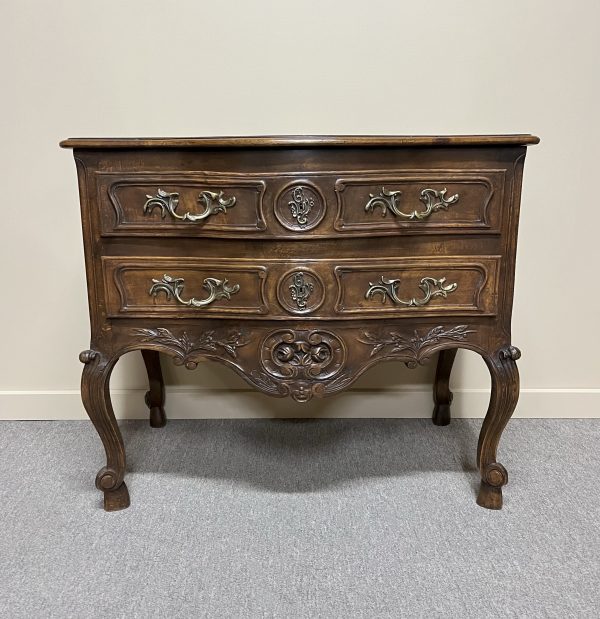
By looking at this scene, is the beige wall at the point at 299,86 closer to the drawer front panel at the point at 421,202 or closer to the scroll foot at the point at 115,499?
the drawer front panel at the point at 421,202

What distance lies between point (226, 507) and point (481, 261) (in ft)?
3.11

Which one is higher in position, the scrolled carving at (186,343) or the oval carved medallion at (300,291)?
the oval carved medallion at (300,291)

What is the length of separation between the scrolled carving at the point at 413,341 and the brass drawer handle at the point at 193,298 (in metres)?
0.38

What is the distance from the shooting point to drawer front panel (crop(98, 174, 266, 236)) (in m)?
1.42

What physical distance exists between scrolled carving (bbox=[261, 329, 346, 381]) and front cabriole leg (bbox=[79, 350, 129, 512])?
1.35ft

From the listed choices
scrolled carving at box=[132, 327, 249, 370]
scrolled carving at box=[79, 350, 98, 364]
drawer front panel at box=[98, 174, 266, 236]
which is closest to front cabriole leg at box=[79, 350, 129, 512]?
scrolled carving at box=[79, 350, 98, 364]

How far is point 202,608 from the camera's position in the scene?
1305 mm

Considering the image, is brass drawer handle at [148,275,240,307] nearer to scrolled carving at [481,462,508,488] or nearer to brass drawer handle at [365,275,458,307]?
brass drawer handle at [365,275,458,307]

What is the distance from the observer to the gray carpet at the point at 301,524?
133cm

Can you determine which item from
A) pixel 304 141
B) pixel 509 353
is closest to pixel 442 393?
pixel 509 353

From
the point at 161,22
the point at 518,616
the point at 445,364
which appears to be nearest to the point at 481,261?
the point at 445,364

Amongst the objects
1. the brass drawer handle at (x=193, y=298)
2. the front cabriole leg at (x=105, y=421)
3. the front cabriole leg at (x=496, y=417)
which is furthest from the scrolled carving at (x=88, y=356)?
the front cabriole leg at (x=496, y=417)

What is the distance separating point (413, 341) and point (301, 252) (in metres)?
0.37

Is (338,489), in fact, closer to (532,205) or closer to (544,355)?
(544,355)
